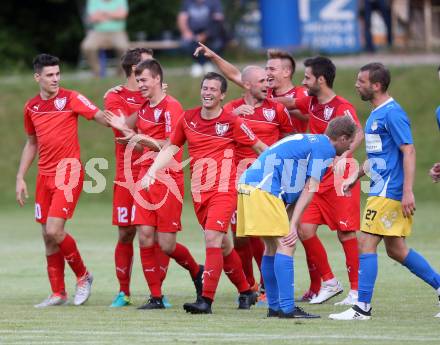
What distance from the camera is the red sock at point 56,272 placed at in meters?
12.0

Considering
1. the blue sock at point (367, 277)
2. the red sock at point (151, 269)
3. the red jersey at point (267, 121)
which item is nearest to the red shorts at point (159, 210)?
the red sock at point (151, 269)

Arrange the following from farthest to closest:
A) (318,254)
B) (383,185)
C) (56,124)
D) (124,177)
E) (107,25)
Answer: (107,25) < (56,124) < (124,177) < (318,254) < (383,185)

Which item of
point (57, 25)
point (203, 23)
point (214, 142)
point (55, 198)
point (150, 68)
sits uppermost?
point (57, 25)

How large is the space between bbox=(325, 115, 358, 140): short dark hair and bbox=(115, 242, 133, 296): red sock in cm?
282

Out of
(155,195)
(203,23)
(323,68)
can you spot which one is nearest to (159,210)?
(155,195)

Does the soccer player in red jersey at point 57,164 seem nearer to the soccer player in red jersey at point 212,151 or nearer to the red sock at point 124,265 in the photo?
the red sock at point 124,265

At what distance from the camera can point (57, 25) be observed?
3506 cm

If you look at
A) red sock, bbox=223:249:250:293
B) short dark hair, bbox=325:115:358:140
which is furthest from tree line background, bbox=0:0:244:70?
short dark hair, bbox=325:115:358:140

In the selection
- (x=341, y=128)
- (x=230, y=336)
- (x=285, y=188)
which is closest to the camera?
(x=230, y=336)

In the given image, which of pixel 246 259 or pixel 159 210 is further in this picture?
pixel 246 259

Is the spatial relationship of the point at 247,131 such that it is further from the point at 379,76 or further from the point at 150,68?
the point at 379,76

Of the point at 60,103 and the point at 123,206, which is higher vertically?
the point at 60,103

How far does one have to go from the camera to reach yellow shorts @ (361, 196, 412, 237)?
10172 millimetres

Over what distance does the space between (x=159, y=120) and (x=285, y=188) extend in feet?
5.87
